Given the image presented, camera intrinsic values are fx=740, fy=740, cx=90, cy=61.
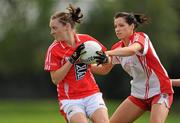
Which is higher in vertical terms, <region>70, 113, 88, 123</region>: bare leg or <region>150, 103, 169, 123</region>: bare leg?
<region>70, 113, 88, 123</region>: bare leg

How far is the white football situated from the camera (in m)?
9.50

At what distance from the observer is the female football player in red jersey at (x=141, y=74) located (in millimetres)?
10062

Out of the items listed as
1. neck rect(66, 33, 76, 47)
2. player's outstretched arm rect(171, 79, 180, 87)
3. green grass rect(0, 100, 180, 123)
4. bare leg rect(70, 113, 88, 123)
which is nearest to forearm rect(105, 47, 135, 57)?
neck rect(66, 33, 76, 47)

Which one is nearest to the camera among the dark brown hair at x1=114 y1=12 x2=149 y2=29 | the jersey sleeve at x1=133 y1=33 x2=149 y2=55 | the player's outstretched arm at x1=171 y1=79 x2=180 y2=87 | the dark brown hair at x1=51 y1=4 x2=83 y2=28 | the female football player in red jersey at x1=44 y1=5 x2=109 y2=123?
the female football player in red jersey at x1=44 y1=5 x2=109 y2=123

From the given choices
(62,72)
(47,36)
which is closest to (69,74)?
(62,72)

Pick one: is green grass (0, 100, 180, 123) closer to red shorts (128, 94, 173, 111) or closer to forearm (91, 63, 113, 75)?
red shorts (128, 94, 173, 111)

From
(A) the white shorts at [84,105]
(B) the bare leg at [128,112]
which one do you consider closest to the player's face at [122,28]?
(A) the white shorts at [84,105]

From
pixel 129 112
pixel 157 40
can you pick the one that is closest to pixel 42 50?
pixel 157 40

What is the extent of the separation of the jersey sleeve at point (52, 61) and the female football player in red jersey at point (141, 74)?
2.42 feet

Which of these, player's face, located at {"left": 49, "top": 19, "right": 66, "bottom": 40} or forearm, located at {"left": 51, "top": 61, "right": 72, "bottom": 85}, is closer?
forearm, located at {"left": 51, "top": 61, "right": 72, "bottom": 85}

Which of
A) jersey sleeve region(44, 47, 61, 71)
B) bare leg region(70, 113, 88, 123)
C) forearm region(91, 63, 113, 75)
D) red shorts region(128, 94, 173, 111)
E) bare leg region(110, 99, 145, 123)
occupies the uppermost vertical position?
jersey sleeve region(44, 47, 61, 71)

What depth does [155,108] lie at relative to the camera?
398 inches

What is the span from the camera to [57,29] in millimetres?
9758

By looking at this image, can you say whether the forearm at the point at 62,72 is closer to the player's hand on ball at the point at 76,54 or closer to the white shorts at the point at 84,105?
the player's hand on ball at the point at 76,54
